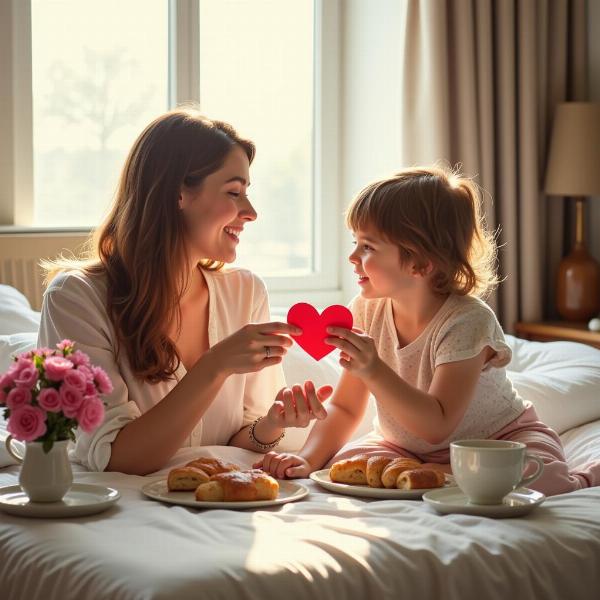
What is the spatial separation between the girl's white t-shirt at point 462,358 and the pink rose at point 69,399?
787 mm

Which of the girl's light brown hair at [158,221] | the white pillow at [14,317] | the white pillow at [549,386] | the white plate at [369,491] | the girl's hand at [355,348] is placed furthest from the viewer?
the white pillow at [14,317]

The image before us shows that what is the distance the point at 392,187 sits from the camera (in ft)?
7.09

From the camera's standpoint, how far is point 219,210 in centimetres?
217

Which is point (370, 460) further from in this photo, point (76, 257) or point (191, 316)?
point (76, 257)

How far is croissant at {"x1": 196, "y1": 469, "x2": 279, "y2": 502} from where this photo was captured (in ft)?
5.45

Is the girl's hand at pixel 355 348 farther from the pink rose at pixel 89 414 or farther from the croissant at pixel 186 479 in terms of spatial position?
the pink rose at pixel 89 414

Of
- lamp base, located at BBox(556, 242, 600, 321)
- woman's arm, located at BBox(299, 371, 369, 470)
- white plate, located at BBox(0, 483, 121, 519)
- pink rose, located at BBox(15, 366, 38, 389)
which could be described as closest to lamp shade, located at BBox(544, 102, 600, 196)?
lamp base, located at BBox(556, 242, 600, 321)

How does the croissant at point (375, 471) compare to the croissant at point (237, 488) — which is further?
the croissant at point (375, 471)

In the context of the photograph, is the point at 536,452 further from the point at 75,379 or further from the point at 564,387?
the point at 75,379

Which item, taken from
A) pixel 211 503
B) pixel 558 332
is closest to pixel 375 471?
pixel 211 503

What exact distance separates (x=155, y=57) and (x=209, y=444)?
82.0 inches

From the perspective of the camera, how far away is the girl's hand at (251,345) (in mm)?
1904

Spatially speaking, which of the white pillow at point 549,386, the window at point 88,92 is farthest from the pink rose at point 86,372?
the window at point 88,92

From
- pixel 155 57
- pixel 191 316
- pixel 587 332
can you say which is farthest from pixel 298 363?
pixel 155 57
